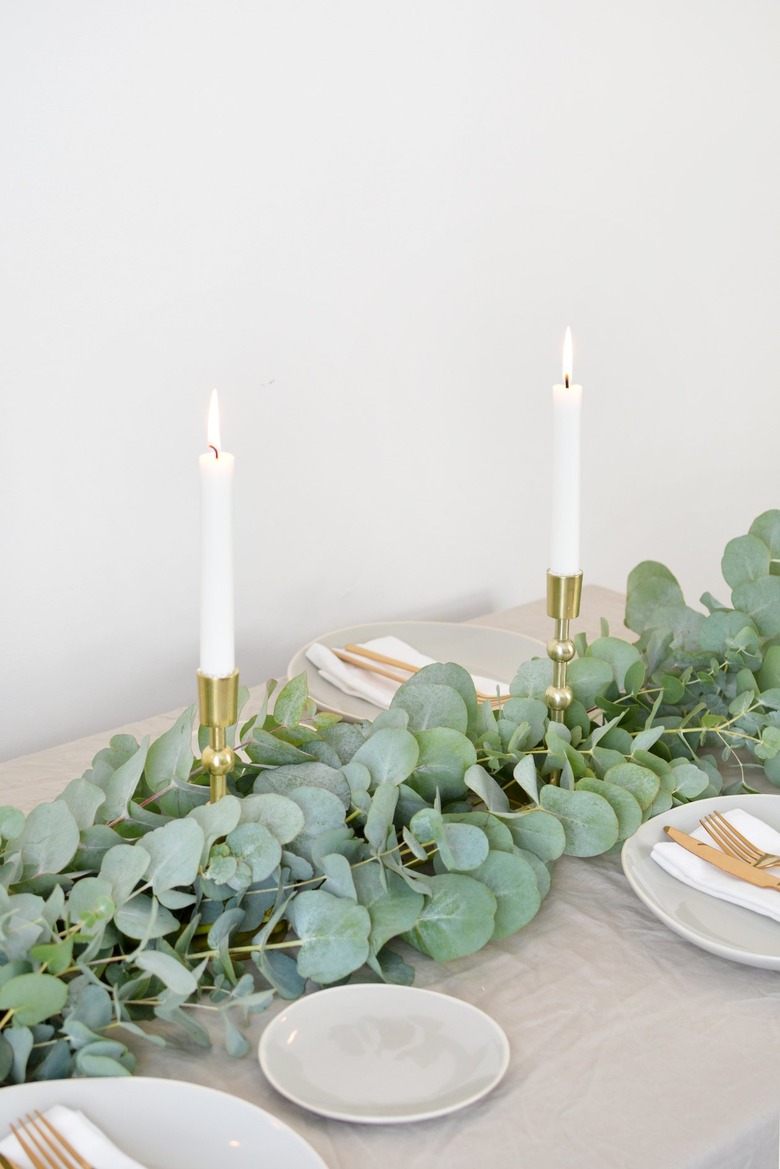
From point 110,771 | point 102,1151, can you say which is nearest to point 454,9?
point 110,771

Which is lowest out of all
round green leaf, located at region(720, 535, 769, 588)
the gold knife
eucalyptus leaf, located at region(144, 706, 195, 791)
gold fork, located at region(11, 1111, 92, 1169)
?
gold fork, located at region(11, 1111, 92, 1169)

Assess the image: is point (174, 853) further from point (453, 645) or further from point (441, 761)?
point (453, 645)

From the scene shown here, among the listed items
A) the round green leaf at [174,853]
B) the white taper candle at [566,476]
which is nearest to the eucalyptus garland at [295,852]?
the round green leaf at [174,853]

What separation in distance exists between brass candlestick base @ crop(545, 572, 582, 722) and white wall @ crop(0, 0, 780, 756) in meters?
0.55

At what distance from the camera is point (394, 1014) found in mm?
696

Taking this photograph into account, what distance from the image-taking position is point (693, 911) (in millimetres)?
799

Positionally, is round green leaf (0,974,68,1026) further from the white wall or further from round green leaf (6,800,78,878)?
the white wall

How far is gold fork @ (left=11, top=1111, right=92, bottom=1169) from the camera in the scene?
0.56m

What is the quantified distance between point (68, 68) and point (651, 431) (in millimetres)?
1060

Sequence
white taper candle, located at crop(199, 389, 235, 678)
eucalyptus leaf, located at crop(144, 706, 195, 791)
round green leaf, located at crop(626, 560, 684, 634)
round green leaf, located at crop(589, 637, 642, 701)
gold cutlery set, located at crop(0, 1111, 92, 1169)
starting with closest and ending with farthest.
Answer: gold cutlery set, located at crop(0, 1111, 92, 1169)
white taper candle, located at crop(199, 389, 235, 678)
eucalyptus leaf, located at crop(144, 706, 195, 791)
round green leaf, located at crop(589, 637, 642, 701)
round green leaf, located at crop(626, 560, 684, 634)

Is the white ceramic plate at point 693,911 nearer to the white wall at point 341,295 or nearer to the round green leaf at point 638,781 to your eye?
the round green leaf at point 638,781

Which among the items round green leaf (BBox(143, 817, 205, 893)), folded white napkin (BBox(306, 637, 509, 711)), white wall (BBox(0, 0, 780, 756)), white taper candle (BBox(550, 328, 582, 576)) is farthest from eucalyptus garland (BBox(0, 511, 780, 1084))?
white wall (BBox(0, 0, 780, 756))

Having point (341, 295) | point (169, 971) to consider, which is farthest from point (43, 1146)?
point (341, 295)

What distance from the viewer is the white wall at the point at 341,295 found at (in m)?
1.20
